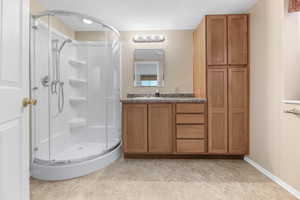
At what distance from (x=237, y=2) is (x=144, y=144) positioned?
248 cm

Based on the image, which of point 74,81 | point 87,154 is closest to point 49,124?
point 87,154

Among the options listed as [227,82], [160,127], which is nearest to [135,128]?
[160,127]

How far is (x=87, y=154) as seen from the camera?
237 centimetres

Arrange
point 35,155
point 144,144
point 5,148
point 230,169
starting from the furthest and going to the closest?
point 144,144, point 230,169, point 35,155, point 5,148

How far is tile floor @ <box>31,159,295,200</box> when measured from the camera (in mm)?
1698

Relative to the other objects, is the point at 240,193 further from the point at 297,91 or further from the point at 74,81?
the point at 74,81

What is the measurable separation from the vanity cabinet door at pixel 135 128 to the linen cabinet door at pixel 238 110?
52.7 inches

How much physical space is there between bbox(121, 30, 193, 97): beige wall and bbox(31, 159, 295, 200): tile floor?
1.53m

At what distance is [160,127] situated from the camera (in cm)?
265

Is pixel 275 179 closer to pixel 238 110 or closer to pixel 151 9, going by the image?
pixel 238 110

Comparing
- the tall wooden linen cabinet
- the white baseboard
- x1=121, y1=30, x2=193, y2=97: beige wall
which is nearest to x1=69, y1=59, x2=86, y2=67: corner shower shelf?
x1=121, y1=30, x2=193, y2=97: beige wall

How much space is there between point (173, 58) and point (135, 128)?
164 centimetres

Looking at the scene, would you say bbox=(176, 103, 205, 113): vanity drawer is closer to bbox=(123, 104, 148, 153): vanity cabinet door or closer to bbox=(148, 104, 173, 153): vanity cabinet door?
bbox=(148, 104, 173, 153): vanity cabinet door

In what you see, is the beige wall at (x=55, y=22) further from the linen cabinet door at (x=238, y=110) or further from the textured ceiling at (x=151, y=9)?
the linen cabinet door at (x=238, y=110)
